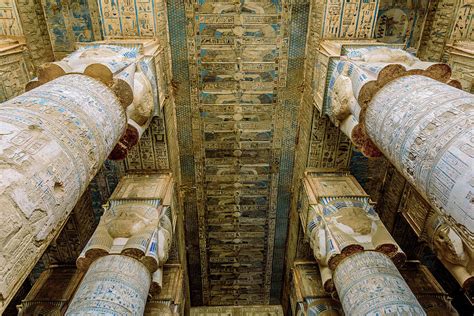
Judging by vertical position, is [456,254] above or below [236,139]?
below

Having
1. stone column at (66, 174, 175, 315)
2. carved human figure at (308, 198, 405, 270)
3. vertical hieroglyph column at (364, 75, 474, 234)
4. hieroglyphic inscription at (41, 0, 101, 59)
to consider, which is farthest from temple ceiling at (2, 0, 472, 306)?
vertical hieroglyph column at (364, 75, 474, 234)

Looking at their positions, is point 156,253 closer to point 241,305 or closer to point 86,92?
point 86,92

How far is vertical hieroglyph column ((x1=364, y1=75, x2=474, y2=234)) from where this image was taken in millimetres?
1996

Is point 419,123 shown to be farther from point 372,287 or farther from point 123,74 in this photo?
point 123,74

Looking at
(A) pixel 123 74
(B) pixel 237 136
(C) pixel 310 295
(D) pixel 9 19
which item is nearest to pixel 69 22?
(D) pixel 9 19

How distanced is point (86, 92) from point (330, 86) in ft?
9.11

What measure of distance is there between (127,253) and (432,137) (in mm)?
3079

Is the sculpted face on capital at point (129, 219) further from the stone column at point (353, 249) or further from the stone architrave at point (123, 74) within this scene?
the stone column at point (353, 249)

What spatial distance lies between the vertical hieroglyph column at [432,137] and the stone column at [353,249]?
4.30 ft

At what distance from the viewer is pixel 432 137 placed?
2268 mm

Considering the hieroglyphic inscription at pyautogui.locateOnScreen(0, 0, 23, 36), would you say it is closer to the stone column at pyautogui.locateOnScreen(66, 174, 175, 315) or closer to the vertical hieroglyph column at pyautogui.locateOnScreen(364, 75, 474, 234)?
the stone column at pyautogui.locateOnScreen(66, 174, 175, 315)

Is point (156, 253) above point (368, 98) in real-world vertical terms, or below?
below

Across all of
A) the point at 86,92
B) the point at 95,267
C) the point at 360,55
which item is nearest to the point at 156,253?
the point at 95,267

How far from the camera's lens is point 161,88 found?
4.65m
